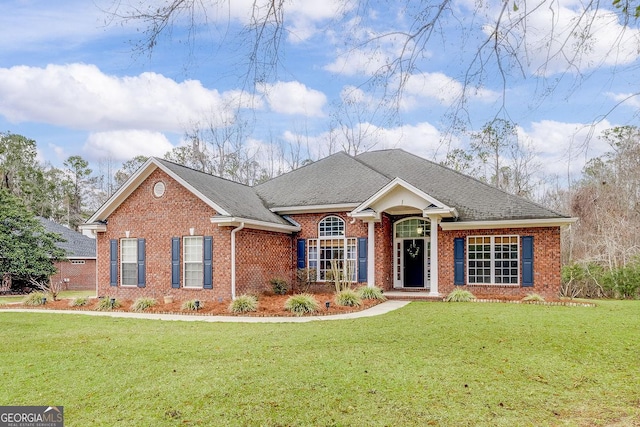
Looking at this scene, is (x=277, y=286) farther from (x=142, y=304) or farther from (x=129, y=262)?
(x=129, y=262)

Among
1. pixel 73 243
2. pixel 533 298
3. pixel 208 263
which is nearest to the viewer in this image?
pixel 533 298

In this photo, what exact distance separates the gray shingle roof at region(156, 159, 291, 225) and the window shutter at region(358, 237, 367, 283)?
10.4ft

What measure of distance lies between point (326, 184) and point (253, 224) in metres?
4.97

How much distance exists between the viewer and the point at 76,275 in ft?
94.6

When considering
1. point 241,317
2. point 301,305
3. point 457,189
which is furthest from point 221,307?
point 457,189

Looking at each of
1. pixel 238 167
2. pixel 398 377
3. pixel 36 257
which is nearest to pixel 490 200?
pixel 398 377

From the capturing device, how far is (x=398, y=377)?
6105 millimetres

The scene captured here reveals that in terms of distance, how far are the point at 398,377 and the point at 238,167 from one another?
33.6 metres

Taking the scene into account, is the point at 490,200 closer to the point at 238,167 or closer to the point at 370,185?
the point at 370,185

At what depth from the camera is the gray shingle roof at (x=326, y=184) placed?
18969mm

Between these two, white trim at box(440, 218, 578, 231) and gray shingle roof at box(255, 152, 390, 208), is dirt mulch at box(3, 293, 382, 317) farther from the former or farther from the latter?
gray shingle roof at box(255, 152, 390, 208)

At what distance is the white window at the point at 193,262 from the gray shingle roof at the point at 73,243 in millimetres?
15269

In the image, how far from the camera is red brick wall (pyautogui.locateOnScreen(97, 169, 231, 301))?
16.0 m

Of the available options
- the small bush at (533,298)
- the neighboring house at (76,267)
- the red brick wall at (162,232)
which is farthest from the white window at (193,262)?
the neighboring house at (76,267)
